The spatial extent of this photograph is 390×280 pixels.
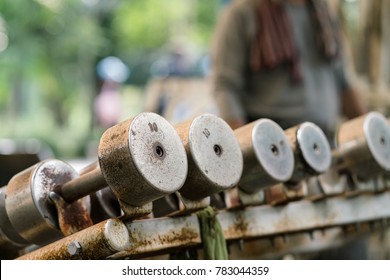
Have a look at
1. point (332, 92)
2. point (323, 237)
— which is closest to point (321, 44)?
point (332, 92)

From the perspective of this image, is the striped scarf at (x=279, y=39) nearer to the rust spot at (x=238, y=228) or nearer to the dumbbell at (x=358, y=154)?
the dumbbell at (x=358, y=154)

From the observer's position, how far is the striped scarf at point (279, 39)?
258cm

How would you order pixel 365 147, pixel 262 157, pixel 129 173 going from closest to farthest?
pixel 129 173 → pixel 262 157 → pixel 365 147

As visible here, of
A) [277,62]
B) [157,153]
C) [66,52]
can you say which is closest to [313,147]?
[157,153]

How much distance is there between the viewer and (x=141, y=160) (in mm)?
872

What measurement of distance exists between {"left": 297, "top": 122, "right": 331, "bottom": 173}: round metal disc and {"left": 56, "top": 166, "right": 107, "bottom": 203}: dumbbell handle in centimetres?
38

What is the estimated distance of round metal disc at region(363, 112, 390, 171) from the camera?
1.35m

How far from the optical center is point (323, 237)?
4.97 ft

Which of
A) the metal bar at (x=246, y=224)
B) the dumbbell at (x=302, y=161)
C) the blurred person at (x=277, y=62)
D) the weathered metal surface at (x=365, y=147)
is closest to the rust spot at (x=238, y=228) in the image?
the metal bar at (x=246, y=224)

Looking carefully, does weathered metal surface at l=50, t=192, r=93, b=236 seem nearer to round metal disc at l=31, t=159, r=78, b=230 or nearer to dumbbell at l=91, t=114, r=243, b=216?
round metal disc at l=31, t=159, r=78, b=230

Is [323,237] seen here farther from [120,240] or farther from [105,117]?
[105,117]

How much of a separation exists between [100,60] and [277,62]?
1123 cm

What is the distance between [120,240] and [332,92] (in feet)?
6.35

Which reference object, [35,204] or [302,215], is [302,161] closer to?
[302,215]
